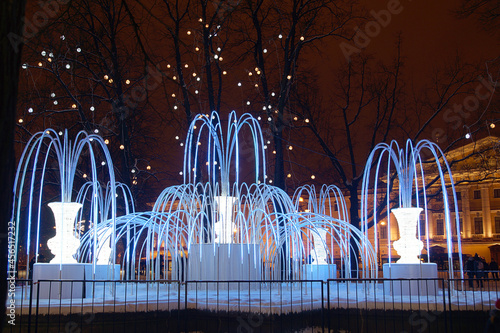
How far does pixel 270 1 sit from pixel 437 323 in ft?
60.8

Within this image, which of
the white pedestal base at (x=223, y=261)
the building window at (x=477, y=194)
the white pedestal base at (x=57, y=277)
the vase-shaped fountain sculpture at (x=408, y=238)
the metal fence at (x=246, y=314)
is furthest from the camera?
the building window at (x=477, y=194)

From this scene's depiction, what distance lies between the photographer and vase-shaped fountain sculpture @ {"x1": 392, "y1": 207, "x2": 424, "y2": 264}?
13.6 meters

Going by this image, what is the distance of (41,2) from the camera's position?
320 inches

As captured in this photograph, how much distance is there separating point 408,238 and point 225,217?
178 inches

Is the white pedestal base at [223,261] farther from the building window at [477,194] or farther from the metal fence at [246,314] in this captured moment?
the building window at [477,194]

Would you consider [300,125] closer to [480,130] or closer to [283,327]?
[480,130]

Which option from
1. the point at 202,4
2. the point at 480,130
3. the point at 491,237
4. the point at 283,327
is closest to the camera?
the point at 283,327

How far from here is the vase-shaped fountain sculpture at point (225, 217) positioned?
559 inches

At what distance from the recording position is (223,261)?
45.4 feet

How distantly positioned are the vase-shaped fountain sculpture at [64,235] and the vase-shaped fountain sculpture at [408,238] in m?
7.55

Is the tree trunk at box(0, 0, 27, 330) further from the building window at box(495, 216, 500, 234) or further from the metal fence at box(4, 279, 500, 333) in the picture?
the building window at box(495, 216, 500, 234)

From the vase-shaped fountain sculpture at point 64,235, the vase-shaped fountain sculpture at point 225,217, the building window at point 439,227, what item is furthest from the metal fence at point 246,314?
the building window at point 439,227

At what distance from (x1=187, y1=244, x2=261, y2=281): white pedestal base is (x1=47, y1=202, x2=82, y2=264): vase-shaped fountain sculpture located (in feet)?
9.73

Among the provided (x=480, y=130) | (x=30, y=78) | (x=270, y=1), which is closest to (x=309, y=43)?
(x=270, y=1)
